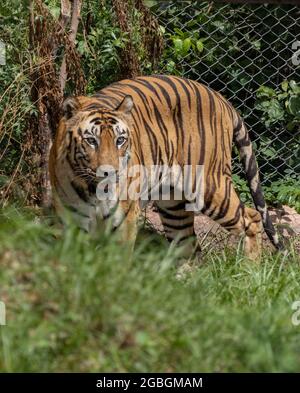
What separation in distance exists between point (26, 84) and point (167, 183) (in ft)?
4.52

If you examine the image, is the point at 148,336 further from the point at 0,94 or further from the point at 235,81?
the point at 235,81

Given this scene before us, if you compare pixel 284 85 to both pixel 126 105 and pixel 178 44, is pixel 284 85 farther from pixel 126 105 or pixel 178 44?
pixel 126 105

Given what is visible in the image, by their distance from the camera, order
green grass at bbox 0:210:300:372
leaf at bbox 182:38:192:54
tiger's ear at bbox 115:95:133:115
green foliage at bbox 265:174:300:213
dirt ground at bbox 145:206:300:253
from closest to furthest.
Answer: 1. green grass at bbox 0:210:300:372
2. tiger's ear at bbox 115:95:133:115
3. dirt ground at bbox 145:206:300:253
4. leaf at bbox 182:38:192:54
5. green foliage at bbox 265:174:300:213

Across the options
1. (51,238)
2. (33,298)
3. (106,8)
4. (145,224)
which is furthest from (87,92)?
(33,298)

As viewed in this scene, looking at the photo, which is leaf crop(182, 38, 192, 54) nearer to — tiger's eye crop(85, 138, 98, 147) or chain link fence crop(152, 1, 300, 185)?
chain link fence crop(152, 1, 300, 185)

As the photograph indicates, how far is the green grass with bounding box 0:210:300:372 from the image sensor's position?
3850mm

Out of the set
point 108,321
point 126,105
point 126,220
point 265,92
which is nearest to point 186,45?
point 265,92

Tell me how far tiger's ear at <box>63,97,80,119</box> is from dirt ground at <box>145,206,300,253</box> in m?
1.66

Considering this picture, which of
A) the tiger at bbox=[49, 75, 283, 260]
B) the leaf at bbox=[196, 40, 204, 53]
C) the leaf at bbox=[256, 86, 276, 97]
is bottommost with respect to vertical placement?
the tiger at bbox=[49, 75, 283, 260]

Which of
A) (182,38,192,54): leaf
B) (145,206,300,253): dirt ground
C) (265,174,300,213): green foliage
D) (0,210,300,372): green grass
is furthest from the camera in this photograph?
(265,174,300,213): green foliage

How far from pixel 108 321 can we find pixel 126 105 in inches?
93.5

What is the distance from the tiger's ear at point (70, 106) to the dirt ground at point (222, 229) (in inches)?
65.2

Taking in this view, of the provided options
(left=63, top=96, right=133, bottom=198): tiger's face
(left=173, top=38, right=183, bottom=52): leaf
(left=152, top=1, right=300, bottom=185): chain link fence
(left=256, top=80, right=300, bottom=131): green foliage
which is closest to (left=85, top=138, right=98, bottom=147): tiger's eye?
(left=63, top=96, right=133, bottom=198): tiger's face
